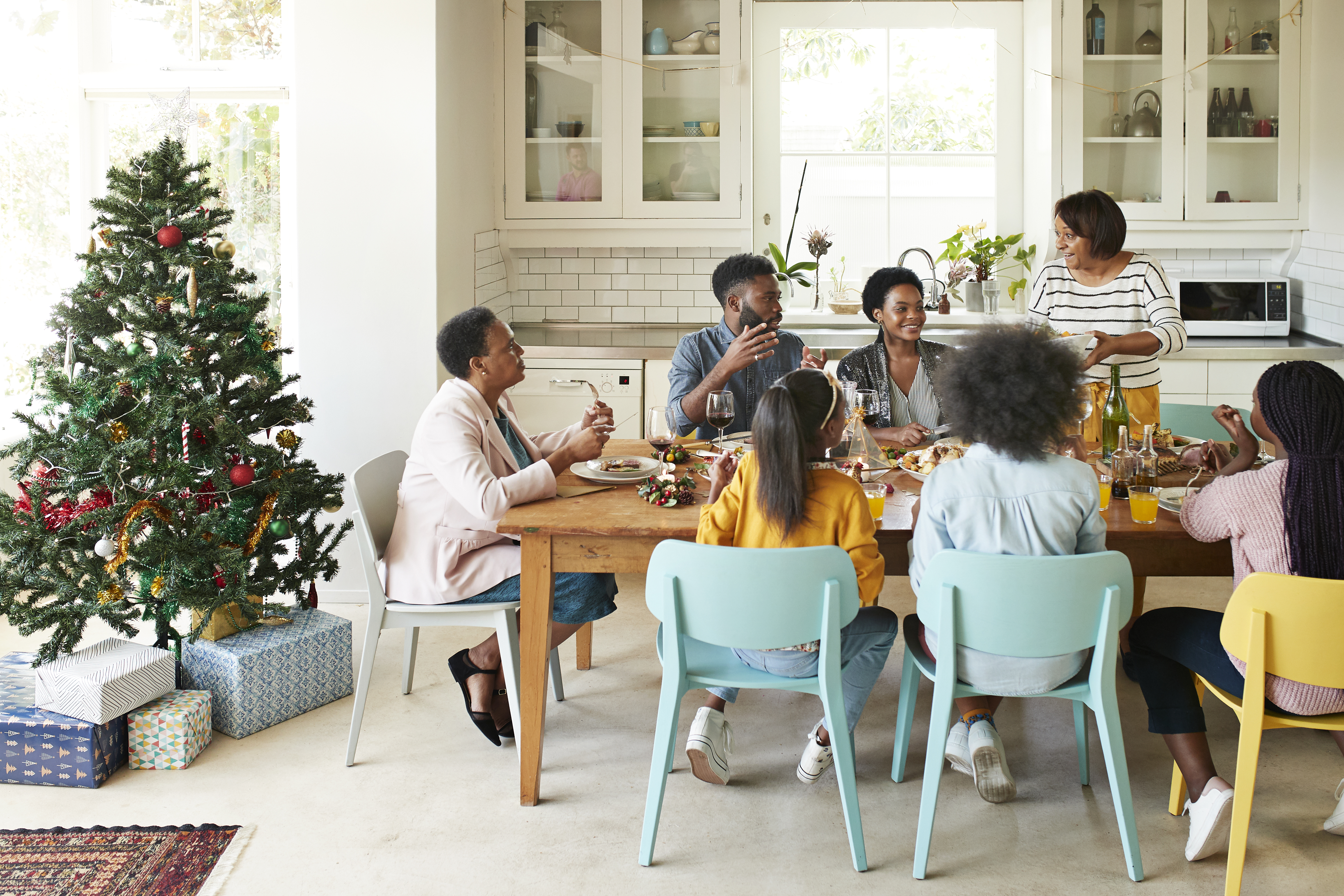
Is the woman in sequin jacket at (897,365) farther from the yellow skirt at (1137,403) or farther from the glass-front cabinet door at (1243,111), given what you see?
the glass-front cabinet door at (1243,111)

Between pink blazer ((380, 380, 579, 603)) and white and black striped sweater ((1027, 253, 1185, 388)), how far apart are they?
187cm

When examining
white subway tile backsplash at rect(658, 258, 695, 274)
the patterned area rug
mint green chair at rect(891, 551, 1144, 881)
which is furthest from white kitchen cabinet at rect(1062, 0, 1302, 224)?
the patterned area rug

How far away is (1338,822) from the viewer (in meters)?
2.43

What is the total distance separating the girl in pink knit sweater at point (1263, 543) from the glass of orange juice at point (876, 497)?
62cm

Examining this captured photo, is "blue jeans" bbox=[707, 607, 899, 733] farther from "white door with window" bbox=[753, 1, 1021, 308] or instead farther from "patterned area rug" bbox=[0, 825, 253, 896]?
"white door with window" bbox=[753, 1, 1021, 308]

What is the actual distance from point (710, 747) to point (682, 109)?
3163 millimetres

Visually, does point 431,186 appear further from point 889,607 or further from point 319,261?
point 889,607

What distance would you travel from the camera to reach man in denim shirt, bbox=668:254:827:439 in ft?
11.3

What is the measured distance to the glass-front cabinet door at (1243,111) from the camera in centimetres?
478

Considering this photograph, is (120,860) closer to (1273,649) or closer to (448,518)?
(448,518)

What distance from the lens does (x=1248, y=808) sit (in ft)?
7.15

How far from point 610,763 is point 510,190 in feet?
9.35

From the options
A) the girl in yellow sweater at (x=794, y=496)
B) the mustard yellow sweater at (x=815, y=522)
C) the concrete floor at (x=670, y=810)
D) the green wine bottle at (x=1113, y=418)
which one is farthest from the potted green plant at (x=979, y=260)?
the mustard yellow sweater at (x=815, y=522)

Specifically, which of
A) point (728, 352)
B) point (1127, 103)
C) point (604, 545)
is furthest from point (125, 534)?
point (1127, 103)
